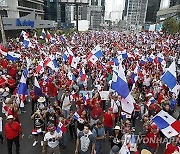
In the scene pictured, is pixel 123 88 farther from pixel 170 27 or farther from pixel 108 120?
pixel 170 27

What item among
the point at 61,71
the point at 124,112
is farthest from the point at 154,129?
the point at 61,71

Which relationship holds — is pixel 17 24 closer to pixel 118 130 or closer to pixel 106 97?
pixel 106 97

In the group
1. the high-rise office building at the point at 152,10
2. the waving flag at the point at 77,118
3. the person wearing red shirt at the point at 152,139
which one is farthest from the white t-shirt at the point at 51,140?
the high-rise office building at the point at 152,10

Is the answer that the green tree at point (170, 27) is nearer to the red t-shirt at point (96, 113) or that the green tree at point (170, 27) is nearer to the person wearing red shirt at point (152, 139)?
the red t-shirt at point (96, 113)

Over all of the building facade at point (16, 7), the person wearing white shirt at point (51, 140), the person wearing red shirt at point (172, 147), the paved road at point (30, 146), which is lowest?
the paved road at point (30, 146)

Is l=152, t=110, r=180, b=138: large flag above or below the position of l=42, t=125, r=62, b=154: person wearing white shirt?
above

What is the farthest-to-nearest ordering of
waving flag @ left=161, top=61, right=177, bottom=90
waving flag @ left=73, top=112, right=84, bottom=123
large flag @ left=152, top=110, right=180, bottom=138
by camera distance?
waving flag @ left=161, top=61, right=177, bottom=90 → waving flag @ left=73, top=112, right=84, bottom=123 → large flag @ left=152, top=110, right=180, bottom=138

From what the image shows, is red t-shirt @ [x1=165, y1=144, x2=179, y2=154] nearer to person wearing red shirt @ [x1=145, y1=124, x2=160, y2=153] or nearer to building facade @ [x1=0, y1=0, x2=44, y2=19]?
person wearing red shirt @ [x1=145, y1=124, x2=160, y2=153]

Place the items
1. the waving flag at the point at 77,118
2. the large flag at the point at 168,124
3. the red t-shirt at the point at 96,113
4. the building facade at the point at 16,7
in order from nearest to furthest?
1. the large flag at the point at 168,124
2. the waving flag at the point at 77,118
3. the red t-shirt at the point at 96,113
4. the building facade at the point at 16,7

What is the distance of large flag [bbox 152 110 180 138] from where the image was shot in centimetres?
615

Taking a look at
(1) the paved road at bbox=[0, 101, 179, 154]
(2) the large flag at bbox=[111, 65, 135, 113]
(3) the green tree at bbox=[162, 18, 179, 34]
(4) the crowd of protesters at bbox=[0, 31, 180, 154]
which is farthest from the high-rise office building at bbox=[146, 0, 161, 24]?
(2) the large flag at bbox=[111, 65, 135, 113]

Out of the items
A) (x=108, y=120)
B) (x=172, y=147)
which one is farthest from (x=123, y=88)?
(x=172, y=147)

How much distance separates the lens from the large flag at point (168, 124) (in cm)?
615

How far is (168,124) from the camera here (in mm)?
6219
